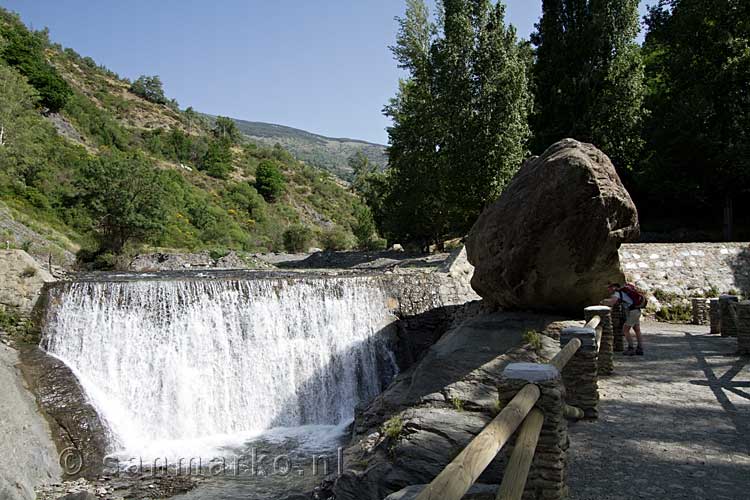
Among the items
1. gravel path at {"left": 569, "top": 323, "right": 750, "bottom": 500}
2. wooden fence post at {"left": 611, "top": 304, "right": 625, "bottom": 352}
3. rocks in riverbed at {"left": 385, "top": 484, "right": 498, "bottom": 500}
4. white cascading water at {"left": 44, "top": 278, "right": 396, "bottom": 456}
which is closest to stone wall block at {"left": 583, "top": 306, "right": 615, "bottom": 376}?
gravel path at {"left": 569, "top": 323, "right": 750, "bottom": 500}

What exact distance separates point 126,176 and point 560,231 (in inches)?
918

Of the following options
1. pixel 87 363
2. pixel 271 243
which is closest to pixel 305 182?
pixel 271 243

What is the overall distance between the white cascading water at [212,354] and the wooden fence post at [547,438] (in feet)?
23.5

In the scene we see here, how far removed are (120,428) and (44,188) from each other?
23389mm

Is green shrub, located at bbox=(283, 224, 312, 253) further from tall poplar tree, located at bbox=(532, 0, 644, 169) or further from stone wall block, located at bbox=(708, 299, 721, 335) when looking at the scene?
stone wall block, located at bbox=(708, 299, 721, 335)

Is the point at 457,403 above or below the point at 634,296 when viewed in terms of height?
below

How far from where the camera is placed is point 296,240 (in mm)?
40750

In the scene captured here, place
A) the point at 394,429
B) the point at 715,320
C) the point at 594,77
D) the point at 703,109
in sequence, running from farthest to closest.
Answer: the point at 594,77
the point at 703,109
the point at 715,320
the point at 394,429

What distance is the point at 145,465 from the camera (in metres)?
8.21

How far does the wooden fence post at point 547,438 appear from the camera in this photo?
3.72 metres

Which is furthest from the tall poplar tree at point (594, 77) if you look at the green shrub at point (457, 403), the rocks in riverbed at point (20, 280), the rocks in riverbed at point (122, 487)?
the rocks in riverbed at point (122, 487)

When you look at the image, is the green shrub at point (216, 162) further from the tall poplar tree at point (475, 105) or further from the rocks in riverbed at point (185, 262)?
the tall poplar tree at point (475, 105)

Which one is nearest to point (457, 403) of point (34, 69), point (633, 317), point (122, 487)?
point (633, 317)

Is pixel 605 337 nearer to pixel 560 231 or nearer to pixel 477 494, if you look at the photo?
pixel 560 231
